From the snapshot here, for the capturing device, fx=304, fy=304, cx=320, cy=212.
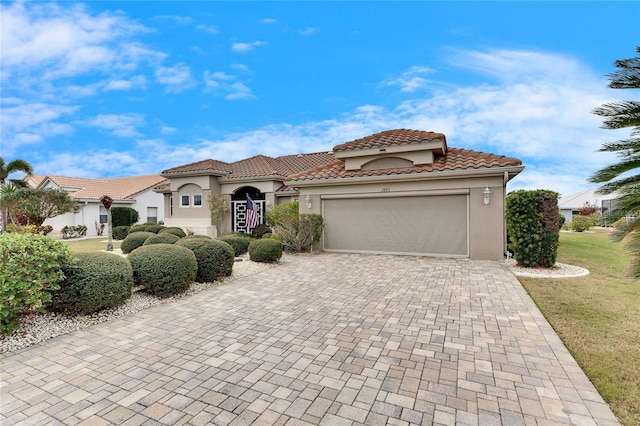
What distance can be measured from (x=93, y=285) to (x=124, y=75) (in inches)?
490

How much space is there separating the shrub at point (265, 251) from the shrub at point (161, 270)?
3.83 m

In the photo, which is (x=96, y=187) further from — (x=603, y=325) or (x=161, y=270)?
(x=603, y=325)

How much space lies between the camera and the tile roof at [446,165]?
11.4 m

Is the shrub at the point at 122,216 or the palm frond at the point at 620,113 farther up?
the palm frond at the point at 620,113

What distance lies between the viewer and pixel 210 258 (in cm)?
826

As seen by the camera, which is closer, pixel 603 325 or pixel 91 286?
pixel 603 325

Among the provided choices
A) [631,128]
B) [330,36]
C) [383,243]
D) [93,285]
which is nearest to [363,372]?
[631,128]

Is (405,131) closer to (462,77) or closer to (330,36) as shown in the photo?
(462,77)

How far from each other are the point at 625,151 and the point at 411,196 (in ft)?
29.4

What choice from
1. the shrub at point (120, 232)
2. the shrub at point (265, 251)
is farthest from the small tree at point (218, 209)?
the shrub at point (265, 251)

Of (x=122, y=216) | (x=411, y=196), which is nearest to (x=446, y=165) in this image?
(x=411, y=196)

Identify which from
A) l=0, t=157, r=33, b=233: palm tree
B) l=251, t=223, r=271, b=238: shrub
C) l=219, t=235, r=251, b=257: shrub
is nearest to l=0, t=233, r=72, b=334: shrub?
l=219, t=235, r=251, b=257: shrub

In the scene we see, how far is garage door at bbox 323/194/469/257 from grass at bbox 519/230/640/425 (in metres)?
4.00

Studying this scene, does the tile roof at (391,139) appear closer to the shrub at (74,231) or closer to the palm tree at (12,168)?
the shrub at (74,231)
